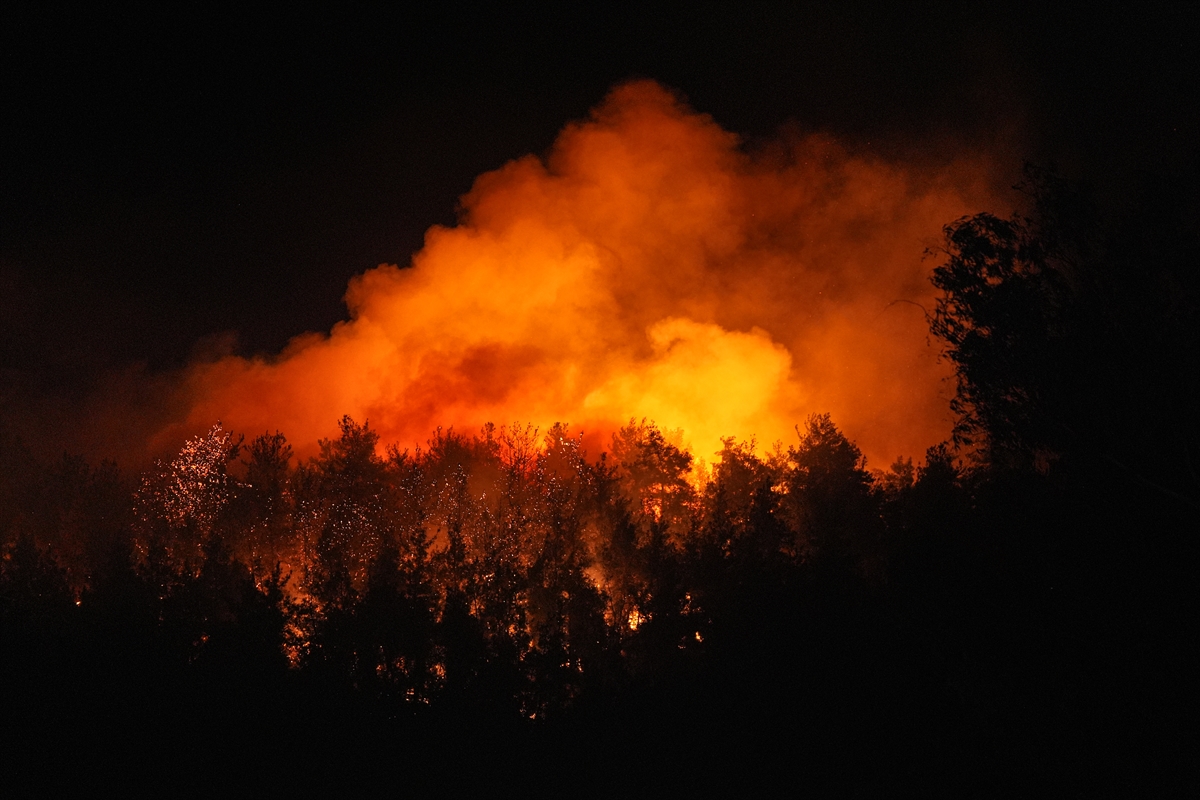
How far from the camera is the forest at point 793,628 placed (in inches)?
694

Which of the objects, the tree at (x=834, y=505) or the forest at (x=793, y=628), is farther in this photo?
the tree at (x=834, y=505)

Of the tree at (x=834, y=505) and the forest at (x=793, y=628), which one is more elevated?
the tree at (x=834, y=505)

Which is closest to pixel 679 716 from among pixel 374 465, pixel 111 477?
pixel 374 465

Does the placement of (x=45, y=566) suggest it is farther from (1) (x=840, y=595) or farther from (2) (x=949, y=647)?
(2) (x=949, y=647)

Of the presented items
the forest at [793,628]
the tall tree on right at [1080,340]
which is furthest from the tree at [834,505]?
the tall tree on right at [1080,340]

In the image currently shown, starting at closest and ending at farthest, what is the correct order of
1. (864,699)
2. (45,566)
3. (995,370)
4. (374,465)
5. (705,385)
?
(995,370) < (864,699) < (45,566) < (374,465) < (705,385)

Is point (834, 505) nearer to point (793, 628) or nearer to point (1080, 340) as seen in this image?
point (793, 628)

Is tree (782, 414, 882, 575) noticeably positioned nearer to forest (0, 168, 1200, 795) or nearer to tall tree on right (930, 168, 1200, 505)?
forest (0, 168, 1200, 795)

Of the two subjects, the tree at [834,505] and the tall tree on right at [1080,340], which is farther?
the tree at [834,505]

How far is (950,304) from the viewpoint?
69.0ft

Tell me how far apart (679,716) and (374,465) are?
23578 millimetres

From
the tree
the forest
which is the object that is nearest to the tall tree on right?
the forest

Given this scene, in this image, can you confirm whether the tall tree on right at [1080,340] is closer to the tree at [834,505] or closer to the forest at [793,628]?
the forest at [793,628]

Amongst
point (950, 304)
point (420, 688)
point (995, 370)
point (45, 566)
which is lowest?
point (420, 688)
